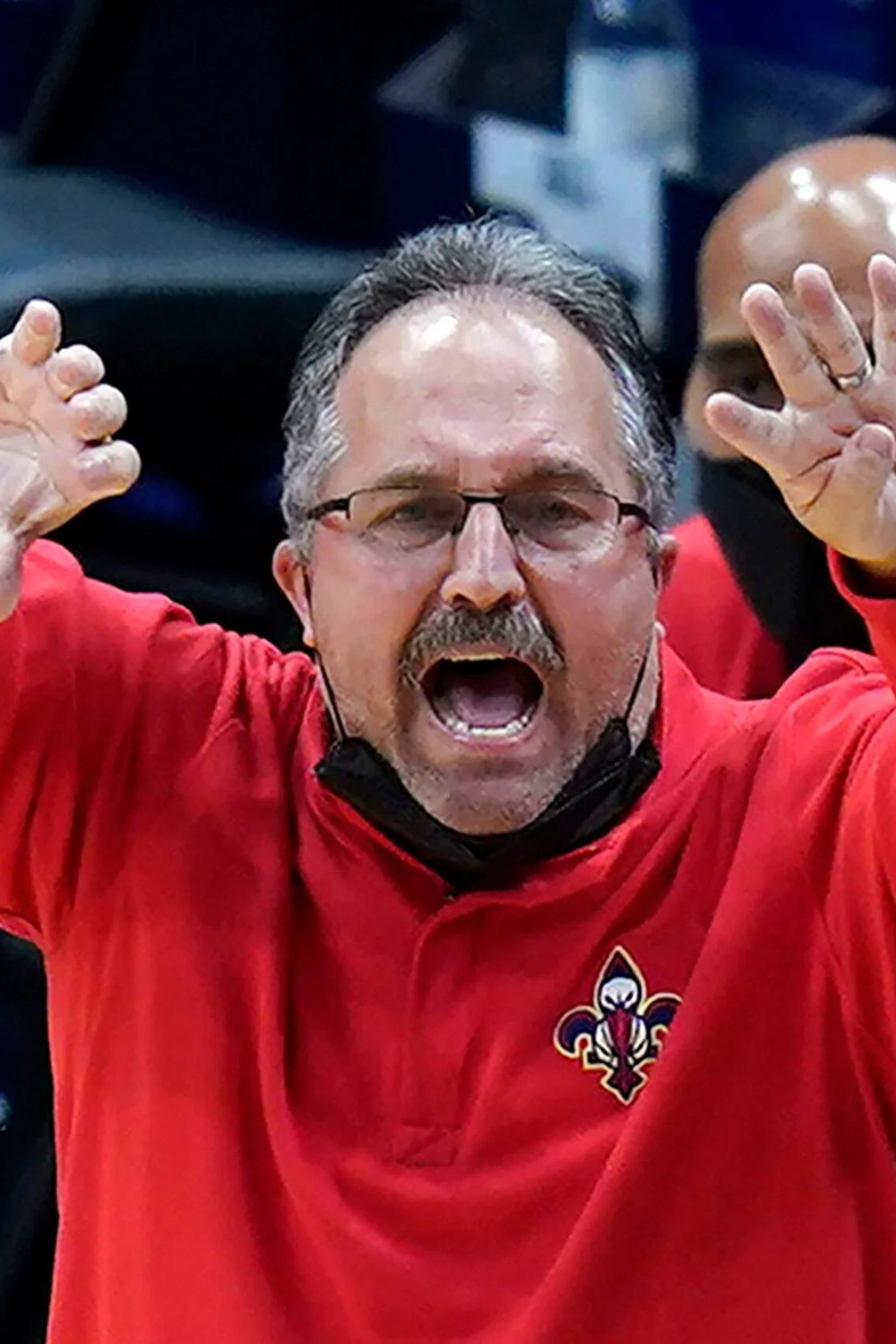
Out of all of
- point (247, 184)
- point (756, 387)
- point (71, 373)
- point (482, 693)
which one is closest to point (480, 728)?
point (482, 693)

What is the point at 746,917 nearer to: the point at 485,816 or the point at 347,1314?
the point at 485,816

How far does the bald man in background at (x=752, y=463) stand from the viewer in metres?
1.65

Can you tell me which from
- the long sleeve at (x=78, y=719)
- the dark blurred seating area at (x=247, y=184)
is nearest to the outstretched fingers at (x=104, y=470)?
the long sleeve at (x=78, y=719)

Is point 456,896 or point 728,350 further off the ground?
point 728,350

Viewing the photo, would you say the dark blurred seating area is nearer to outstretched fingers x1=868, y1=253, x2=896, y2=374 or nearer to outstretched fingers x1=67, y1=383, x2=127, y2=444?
outstretched fingers x1=67, y1=383, x2=127, y2=444

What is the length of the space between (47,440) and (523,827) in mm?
285

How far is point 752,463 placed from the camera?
5.51 feet

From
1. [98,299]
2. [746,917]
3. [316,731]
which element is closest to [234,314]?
[98,299]

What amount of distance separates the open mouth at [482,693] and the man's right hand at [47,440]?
0.18 meters

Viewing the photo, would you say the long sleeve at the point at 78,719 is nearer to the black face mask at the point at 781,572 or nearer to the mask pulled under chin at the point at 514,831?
the mask pulled under chin at the point at 514,831


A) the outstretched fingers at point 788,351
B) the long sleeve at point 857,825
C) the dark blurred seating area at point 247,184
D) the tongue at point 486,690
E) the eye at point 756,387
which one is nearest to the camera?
the outstretched fingers at point 788,351

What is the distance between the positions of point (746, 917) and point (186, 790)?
0.29 m

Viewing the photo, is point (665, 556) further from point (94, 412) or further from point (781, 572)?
Result: point (781, 572)

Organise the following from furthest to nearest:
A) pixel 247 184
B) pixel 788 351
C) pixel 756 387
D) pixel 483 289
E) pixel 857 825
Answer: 1. pixel 247 184
2. pixel 756 387
3. pixel 483 289
4. pixel 857 825
5. pixel 788 351
